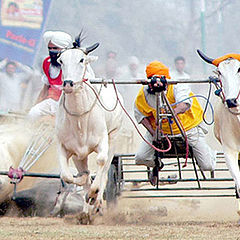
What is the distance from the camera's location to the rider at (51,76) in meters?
9.89

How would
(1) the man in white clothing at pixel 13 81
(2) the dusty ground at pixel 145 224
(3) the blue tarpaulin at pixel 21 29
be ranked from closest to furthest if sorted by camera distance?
(2) the dusty ground at pixel 145 224, (1) the man in white clothing at pixel 13 81, (3) the blue tarpaulin at pixel 21 29

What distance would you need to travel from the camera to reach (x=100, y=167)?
28.3ft

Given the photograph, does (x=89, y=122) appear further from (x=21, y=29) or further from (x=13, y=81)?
(x=21, y=29)

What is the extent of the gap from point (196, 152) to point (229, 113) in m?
0.93

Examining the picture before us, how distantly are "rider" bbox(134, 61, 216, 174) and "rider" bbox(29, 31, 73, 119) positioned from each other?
1.35 m

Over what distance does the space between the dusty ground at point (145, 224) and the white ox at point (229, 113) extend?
30.3 inches

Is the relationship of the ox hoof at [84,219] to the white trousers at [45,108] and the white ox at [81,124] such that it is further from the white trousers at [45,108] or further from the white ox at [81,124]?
the white trousers at [45,108]

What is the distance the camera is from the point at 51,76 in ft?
33.1

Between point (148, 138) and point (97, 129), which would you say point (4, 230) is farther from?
point (148, 138)

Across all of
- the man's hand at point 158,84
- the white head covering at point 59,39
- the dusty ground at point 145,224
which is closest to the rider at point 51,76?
the white head covering at point 59,39

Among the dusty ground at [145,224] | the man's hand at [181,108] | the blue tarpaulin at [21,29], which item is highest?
the blue tarpaulin at [21,29]

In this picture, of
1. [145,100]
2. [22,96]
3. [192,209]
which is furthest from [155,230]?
[22,96]

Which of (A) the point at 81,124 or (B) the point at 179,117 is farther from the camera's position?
(B) the point at 179,117

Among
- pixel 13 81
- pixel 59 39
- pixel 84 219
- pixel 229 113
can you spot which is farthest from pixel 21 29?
pixel 229 113
